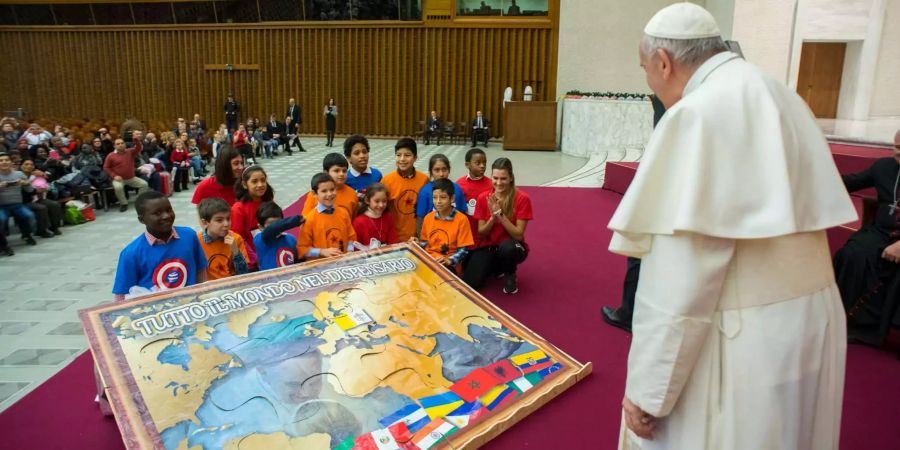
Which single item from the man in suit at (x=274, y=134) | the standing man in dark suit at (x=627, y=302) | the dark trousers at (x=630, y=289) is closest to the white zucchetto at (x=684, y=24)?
the standing man in dark suit at (x=627, y=302)

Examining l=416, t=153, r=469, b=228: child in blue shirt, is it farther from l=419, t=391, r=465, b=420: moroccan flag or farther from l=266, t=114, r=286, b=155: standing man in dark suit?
l=266, t=114, r=286, b=155: standing man in dark suit

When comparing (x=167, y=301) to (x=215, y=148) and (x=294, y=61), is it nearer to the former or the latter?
(x=215, y=148)

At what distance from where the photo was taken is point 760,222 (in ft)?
3.99

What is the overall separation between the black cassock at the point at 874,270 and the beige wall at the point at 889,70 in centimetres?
712

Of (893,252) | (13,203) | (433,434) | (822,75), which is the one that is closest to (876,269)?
(893,252)

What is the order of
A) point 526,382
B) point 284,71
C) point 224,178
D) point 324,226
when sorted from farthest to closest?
1. point 284,71
2. point 224,178
3. point 324,226
4. point 526,382

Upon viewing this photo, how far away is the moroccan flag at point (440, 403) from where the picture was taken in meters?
2.59

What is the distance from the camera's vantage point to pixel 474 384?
2824 mm

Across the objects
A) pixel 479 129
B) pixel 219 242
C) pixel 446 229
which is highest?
pixel 219 242

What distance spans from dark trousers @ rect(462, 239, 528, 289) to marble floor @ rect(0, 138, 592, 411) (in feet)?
9.22

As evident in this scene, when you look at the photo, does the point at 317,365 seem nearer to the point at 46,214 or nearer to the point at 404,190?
the point at 404,190

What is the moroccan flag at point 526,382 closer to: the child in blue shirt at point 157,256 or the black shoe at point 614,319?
the black shoe at point 614,319

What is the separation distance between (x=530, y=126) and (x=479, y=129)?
1716mm

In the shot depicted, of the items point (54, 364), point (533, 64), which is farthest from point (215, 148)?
point (54, 364)
